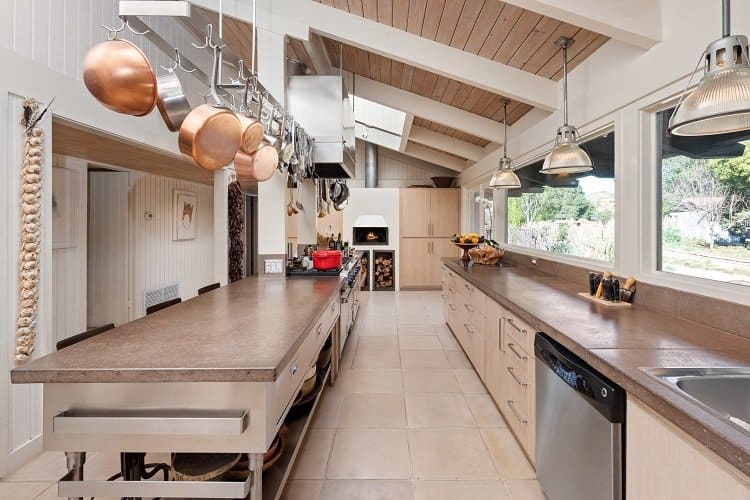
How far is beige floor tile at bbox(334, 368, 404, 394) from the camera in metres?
3.21

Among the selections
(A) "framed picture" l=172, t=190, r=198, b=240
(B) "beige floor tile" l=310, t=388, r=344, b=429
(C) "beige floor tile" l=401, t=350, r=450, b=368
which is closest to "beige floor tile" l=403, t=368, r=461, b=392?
(C) "beige floor tile" l=401, t=350, r=450, b=368

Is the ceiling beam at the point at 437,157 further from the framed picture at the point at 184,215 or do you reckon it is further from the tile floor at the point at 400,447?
the tile floor at the point at 400,447

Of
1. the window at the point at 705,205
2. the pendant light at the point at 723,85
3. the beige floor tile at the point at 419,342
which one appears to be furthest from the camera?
the beige floor tile at the point at 419,342

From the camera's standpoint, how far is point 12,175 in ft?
6.98

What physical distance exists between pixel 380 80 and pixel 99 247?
13.1 feet

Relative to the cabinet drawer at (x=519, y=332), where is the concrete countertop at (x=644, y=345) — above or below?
above

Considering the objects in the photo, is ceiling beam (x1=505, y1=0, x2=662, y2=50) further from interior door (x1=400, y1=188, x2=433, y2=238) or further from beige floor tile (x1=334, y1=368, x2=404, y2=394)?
interior door (x1=400, y1=188, x2=433, y2=238)

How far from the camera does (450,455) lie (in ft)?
7.47

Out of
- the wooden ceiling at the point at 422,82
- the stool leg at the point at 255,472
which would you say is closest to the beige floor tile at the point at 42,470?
the stool leg at the point at 255,472

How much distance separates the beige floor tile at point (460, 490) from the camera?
1928 millimetres

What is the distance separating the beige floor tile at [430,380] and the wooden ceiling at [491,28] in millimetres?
2596

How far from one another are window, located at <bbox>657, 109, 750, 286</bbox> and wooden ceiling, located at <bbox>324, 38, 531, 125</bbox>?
2.15 m

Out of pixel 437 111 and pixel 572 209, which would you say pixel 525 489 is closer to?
pixel 572 209

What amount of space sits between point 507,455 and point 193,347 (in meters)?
1.79
